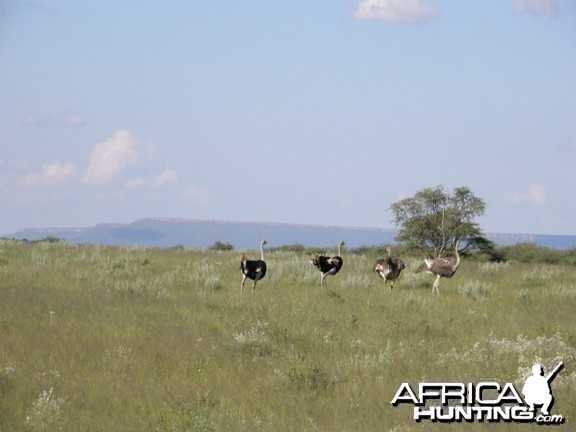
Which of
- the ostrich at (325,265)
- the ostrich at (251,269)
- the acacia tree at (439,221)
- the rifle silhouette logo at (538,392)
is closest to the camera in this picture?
the rifle silhouette logo at (538,392)

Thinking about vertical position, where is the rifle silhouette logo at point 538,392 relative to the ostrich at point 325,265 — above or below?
below

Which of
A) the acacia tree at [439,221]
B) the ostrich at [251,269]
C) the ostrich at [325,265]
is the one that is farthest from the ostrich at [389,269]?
the acacia tree at [439,221]

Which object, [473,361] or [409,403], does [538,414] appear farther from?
[473,361]

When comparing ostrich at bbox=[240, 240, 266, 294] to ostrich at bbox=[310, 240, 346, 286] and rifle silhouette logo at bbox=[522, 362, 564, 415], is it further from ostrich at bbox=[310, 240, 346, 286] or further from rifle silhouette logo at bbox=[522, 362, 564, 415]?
rifle silhouette logo at bbox=[522, 362, 564, 415]

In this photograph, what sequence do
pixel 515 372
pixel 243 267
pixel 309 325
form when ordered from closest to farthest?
pixel 515 372
pixel 309 325
pixel 243 267

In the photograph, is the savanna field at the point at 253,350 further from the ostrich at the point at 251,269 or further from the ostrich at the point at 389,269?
the ostrich at the point at 389,269

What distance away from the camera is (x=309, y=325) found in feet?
50.0

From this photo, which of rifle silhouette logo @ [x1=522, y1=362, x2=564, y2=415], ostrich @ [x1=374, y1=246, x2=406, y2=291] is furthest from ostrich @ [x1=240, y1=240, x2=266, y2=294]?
rifle silhouette logo @ [x1=522, y1=362, x2=564, y2=415]

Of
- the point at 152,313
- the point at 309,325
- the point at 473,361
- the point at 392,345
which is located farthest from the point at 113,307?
the point at 473,361

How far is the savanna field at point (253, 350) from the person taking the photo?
9.55m

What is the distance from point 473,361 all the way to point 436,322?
155 inches

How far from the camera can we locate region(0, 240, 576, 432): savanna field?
9.55m

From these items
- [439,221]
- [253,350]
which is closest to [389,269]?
[253,350]

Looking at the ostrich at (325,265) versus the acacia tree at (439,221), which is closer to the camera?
the ostrich at (325,265)
